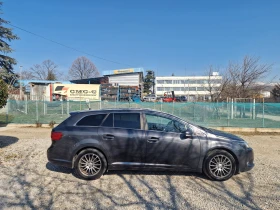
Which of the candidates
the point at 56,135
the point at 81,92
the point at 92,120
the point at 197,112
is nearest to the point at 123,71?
the point at 81,92

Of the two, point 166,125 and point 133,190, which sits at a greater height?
point 166,125

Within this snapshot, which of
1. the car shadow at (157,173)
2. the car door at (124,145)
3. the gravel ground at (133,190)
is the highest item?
the car door at (124,145)

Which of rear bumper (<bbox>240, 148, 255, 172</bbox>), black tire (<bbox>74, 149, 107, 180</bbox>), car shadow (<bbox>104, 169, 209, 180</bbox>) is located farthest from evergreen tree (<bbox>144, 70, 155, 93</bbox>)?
black tire (<bbox>74, 149, 107, 180</bbox>)

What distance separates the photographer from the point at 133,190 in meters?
4.00

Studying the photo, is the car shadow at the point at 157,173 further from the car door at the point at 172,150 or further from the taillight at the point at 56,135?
the taillight at the point at 56,135

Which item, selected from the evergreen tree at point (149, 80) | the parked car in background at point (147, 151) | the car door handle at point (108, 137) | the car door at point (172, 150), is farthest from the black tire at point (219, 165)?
the evergreen tree at point (149, 80)

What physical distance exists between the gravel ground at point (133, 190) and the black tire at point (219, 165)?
0.52 feet

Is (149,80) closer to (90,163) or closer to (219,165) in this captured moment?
(219,165)

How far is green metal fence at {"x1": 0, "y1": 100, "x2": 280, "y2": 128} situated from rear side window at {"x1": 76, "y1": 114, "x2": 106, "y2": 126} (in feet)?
31.5

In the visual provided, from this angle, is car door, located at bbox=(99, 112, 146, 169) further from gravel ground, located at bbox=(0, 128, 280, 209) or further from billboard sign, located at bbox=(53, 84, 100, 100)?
billboard sign, located at bbox=(53, 84, 100, 100)

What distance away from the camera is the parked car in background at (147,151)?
14.8ft

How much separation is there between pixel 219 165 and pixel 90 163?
9.53ft

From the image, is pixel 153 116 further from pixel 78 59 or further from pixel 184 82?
pixel 184 82

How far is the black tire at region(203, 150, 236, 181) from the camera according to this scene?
4531 millimetres
